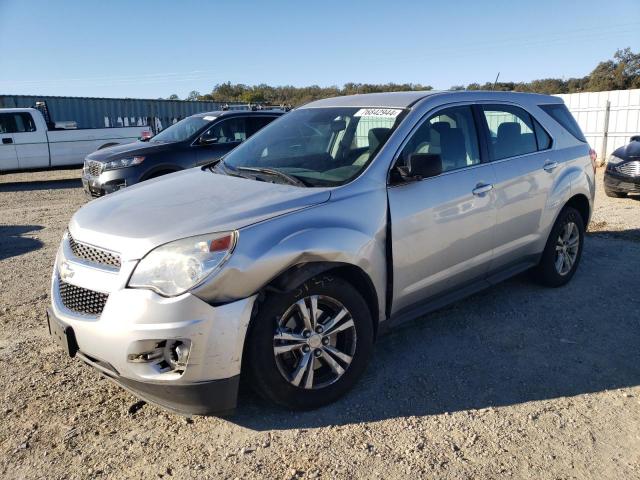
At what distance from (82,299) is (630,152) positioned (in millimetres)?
10396

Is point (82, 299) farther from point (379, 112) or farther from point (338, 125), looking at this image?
point (379, 112)

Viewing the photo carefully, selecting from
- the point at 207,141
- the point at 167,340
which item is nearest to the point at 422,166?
the point at 167,340

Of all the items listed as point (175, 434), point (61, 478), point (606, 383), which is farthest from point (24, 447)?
point (606, 383)

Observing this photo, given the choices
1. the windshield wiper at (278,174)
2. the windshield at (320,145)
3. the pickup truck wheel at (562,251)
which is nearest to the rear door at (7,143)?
the windshield at (320,145)

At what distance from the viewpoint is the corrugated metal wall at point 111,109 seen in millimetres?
22141

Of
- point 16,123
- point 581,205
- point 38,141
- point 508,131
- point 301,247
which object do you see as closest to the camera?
point 301,247

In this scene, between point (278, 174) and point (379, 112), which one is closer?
point (278, 174)

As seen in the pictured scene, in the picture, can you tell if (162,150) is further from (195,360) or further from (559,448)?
(559,448)

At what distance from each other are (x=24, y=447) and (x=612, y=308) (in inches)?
181

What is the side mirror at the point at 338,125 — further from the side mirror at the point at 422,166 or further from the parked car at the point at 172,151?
the parked car at the point at 172,151

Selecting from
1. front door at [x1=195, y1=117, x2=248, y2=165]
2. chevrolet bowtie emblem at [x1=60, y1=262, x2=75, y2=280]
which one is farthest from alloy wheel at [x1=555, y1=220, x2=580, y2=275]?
front door at [x1=195, y1=117, x2=248, y2=165]

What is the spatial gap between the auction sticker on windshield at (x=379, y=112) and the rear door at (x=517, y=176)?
2.96ft

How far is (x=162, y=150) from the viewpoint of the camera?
869 cm

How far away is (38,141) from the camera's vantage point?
47.7 ft
